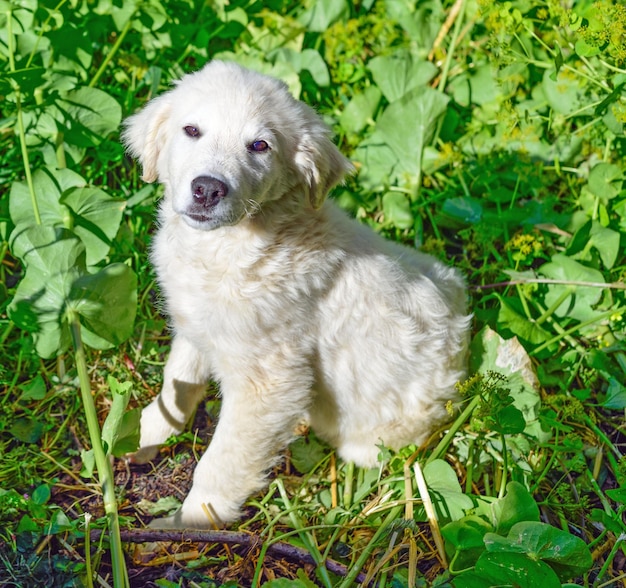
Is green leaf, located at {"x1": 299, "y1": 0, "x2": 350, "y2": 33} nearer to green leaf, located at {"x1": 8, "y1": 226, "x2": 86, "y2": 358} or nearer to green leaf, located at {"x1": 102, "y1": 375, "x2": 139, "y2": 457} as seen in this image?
green leaf, located at {"x1": 8, "y1": 226, "x2": 86, "y2": 358}

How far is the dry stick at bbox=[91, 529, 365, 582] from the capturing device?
10.6 feet

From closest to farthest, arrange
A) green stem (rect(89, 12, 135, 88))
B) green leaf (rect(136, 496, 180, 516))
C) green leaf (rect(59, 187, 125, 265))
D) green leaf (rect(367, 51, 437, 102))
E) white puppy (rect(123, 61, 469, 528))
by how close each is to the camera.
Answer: white puppy (rect(123, 61, 469, 528)) < green leaf (rect(136, 496, 180, 516)) < green leaf (rect(59, 187, 125, 265)) < green stem (rect(89, 12, 135, 88)) < green leaf (rect(367, 51, 437, 102))

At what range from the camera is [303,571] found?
3.14m

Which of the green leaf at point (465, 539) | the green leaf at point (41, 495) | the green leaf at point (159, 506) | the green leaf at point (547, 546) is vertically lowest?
the green leaf at point (159, 506)

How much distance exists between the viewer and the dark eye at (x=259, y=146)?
117 inches

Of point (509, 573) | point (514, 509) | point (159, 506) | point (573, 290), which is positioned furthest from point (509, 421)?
point (159, 506)

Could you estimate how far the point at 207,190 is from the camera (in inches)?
109

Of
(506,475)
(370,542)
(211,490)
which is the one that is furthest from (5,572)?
(506,475)

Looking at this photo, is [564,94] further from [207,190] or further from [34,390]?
[34,390]

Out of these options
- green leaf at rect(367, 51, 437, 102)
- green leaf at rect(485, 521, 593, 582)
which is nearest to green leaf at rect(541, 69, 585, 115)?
green leaf at rect(367, 51, 437, 102)

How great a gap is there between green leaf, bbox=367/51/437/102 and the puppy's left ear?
5.74 ft

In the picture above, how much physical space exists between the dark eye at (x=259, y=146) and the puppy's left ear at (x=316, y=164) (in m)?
0.17

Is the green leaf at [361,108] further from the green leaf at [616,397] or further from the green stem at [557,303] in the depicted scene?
the green leaf at [616,397]

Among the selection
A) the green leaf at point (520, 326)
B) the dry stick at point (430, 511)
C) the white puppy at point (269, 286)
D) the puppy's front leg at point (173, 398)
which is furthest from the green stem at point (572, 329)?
the puppy's front leg at point (173, 398)
